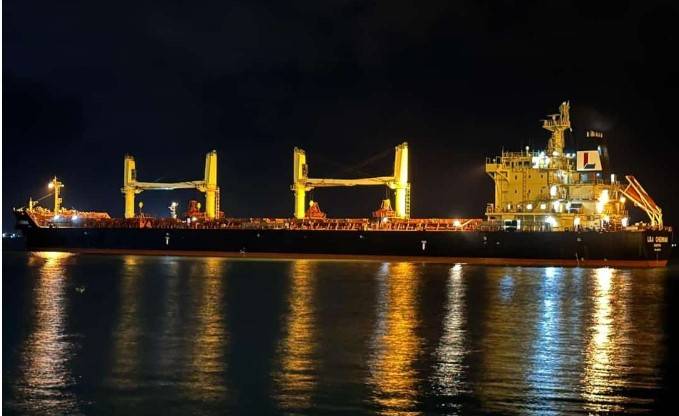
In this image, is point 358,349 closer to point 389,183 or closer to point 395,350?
point 395,350

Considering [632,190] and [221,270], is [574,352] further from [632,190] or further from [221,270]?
[632,190]

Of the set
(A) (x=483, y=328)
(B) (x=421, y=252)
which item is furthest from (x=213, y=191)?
(A) (x=483, y=328)

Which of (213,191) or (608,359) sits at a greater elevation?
(213,191)

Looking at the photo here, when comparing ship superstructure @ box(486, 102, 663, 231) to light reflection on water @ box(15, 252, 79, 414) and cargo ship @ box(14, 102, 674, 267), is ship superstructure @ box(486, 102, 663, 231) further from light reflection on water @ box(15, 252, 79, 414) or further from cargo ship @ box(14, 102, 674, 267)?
light reflection on water @ box(15, 252, 79, 414)

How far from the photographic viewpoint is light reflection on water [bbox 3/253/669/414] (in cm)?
1450

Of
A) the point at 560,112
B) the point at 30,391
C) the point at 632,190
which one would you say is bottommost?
the point at 30,391

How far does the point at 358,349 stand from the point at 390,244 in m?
33.7

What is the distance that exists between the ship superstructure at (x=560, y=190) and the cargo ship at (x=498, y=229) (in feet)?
0.20

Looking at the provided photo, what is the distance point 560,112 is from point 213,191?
29.4 metres

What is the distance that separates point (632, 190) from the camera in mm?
49750

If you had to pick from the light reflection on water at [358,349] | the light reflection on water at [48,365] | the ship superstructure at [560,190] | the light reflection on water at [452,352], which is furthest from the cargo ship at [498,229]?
the light reflection on water at [48,365]

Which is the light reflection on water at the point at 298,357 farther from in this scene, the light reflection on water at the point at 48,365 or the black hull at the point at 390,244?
the black hull at the point at 390,244

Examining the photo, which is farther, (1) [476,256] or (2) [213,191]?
(2) [213,191]

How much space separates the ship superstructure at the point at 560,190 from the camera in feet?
159
